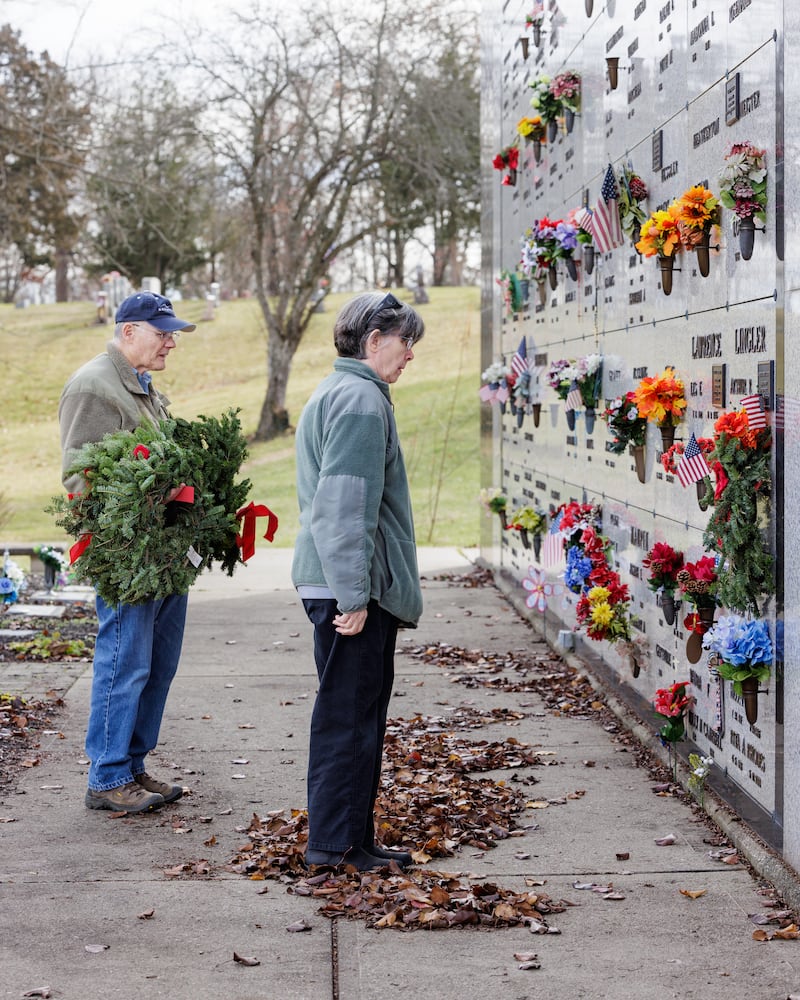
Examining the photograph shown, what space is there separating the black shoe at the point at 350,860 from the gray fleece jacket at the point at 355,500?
28.6 inches

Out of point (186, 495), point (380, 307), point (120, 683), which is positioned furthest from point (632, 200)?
point (120, 683)

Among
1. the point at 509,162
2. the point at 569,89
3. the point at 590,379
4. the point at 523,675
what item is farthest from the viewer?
the point at 509,162

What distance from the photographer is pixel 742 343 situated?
4605mm

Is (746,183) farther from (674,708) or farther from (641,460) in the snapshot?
(674,708)

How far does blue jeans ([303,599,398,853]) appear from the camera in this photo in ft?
13.1

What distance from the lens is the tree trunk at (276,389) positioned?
2602 cm

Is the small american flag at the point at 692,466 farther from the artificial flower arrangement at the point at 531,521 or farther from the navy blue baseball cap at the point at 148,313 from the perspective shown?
the artificial flower arrangement at the point at 531,521

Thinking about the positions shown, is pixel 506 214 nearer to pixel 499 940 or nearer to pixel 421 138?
pixel 499 940

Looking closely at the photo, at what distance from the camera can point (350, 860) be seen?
13.4 feet

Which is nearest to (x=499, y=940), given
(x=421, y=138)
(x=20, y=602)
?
(x=20, y=602)

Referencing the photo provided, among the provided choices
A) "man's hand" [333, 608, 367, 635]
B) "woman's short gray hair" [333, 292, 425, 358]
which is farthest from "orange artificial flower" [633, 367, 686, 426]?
"man's hand" [333, 608, 367, 635]

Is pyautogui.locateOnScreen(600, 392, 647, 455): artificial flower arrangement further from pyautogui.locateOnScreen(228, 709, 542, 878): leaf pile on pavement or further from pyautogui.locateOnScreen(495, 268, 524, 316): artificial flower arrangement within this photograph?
pyautogui.locateOnScreen(495, 268, 524, 316): artificial flower arrangement

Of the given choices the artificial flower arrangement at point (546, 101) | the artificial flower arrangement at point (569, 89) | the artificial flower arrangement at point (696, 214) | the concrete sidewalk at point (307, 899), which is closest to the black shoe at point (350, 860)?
the concrete sidewalk at point (307, 899)

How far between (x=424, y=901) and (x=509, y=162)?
23.9 ft
